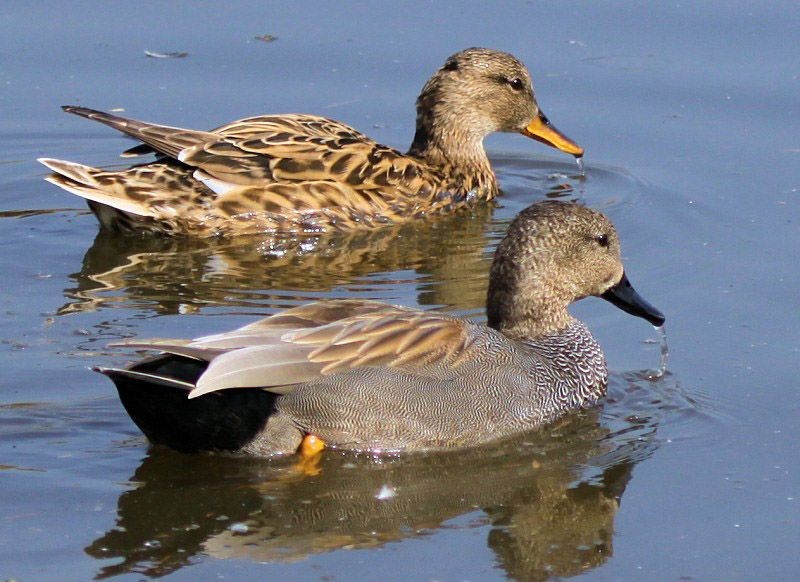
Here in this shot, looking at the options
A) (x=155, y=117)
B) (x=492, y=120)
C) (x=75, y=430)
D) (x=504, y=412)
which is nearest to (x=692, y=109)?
(x=492, y=120)

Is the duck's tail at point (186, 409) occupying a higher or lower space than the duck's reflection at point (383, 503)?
higher

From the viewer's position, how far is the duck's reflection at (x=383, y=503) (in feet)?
20.8

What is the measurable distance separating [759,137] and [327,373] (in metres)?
5.07

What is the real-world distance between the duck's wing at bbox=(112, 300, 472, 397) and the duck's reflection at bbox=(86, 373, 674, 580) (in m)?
0.43

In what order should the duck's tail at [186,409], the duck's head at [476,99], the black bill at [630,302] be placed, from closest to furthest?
1. the duck's tail at [186,409]
2. the black bill at [630,302]
3. the duck's head at [476,99]

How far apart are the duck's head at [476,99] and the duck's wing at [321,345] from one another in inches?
153

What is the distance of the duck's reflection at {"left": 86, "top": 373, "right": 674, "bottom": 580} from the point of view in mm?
6348

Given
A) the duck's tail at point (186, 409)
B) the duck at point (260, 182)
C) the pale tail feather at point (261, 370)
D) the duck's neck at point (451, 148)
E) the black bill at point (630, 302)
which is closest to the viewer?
the pale tail feather at point (261, 370)

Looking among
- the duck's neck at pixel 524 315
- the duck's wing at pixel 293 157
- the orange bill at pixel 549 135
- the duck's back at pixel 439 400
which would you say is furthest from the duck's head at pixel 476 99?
the duck's back at pixel 439 400

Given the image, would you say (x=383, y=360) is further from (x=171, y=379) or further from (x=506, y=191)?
(x=506, y=191)

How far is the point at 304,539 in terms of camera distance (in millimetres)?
6430

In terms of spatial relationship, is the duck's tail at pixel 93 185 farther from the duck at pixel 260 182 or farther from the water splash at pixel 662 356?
the water splash at pixel 662 356

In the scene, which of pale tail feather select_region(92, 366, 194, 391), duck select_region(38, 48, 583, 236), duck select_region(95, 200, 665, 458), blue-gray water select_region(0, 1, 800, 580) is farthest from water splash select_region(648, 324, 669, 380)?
duck select_region(38, 48, 583, 236)

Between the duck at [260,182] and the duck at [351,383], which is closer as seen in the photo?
the duck at [351,383]
